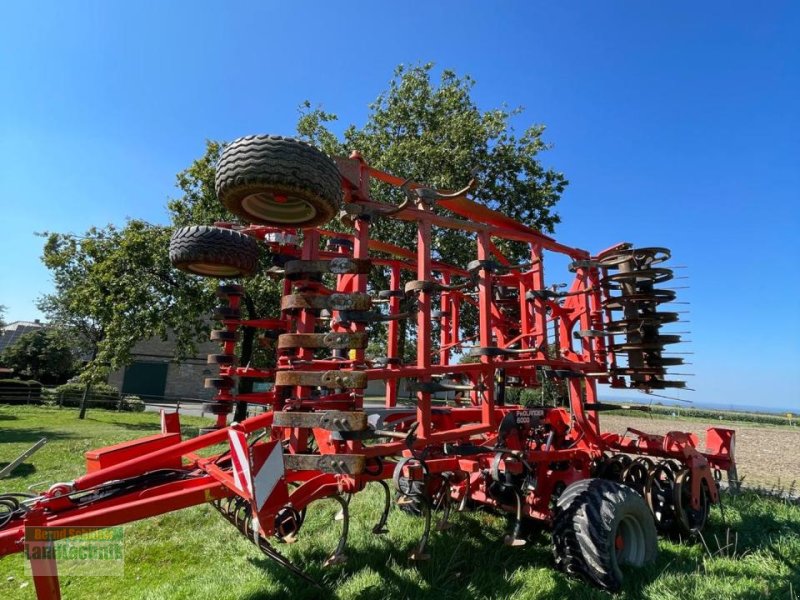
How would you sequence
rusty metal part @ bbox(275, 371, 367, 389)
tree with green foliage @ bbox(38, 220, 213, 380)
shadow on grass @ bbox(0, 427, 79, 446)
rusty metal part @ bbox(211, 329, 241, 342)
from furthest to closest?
tree with green foliage @ bbox(38, 220, 213, 380), shadow on grass @ bbox(0, 427, 79, 446), rusty metal part @ bbox(211, 329, 241, 342), rusty metal part @ bbox(275, 371, 367, 389)

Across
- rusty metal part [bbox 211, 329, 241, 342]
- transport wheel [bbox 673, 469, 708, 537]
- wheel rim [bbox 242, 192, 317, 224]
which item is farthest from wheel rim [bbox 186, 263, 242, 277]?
transport wheel [bbox 673, 469, 708, 537]

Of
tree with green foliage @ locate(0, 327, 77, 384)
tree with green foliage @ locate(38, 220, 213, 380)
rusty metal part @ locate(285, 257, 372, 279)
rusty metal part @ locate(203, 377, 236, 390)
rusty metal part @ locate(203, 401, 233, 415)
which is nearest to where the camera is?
rusty metal part @ locate(285, 257, 372, 279)

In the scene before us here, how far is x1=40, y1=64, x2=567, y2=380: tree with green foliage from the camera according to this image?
49.5ft

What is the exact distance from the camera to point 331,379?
10.6 feet

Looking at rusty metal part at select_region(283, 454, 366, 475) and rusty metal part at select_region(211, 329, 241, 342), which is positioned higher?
rusty metal part at select_region(211, 329, 241, 342)

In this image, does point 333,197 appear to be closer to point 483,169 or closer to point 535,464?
point 535,464

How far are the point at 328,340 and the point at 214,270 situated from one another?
102 inches

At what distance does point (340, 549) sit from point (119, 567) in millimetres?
2487

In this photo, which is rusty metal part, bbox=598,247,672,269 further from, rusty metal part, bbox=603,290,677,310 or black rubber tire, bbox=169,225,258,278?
black rubber tire, bbox=169,225,258,278

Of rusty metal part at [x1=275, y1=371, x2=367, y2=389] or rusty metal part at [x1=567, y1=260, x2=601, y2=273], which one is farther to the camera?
rusty metal part at [x1=567, y1=260, x2=601, y2=273]

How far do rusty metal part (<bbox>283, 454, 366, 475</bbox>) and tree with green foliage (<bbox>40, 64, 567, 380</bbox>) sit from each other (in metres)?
10.7

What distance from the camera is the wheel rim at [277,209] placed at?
368 centimetres

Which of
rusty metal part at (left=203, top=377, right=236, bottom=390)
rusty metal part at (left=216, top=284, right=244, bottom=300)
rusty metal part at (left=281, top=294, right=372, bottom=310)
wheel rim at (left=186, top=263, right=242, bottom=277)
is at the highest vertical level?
wheel rim at (left=186, top=263, right=242, bottom=277)

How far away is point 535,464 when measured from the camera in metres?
5.23
